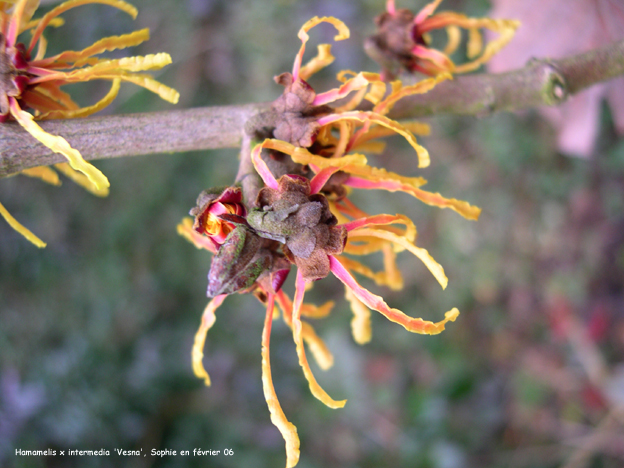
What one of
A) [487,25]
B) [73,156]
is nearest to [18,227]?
[73,156]

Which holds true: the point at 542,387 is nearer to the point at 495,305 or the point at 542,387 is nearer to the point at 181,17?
the point at 495,305

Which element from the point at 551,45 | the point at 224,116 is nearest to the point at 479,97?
the point at 224,116

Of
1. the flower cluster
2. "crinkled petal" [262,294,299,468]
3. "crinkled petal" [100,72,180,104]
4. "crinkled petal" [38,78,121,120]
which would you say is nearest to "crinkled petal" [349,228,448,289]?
the flower cluster

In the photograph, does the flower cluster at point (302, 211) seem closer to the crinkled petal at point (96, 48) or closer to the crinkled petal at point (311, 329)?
the crinkled petal at point (311, 329)

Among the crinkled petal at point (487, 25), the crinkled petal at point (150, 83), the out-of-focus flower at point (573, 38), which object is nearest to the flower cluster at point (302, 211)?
the crinkled petal at point (150, 83)

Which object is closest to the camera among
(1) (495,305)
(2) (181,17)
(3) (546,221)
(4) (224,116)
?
(4) (224,116)

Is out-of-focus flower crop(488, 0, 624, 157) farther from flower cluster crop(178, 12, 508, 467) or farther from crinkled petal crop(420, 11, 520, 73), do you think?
flower cluster crop(178, 12, 508, 467)
